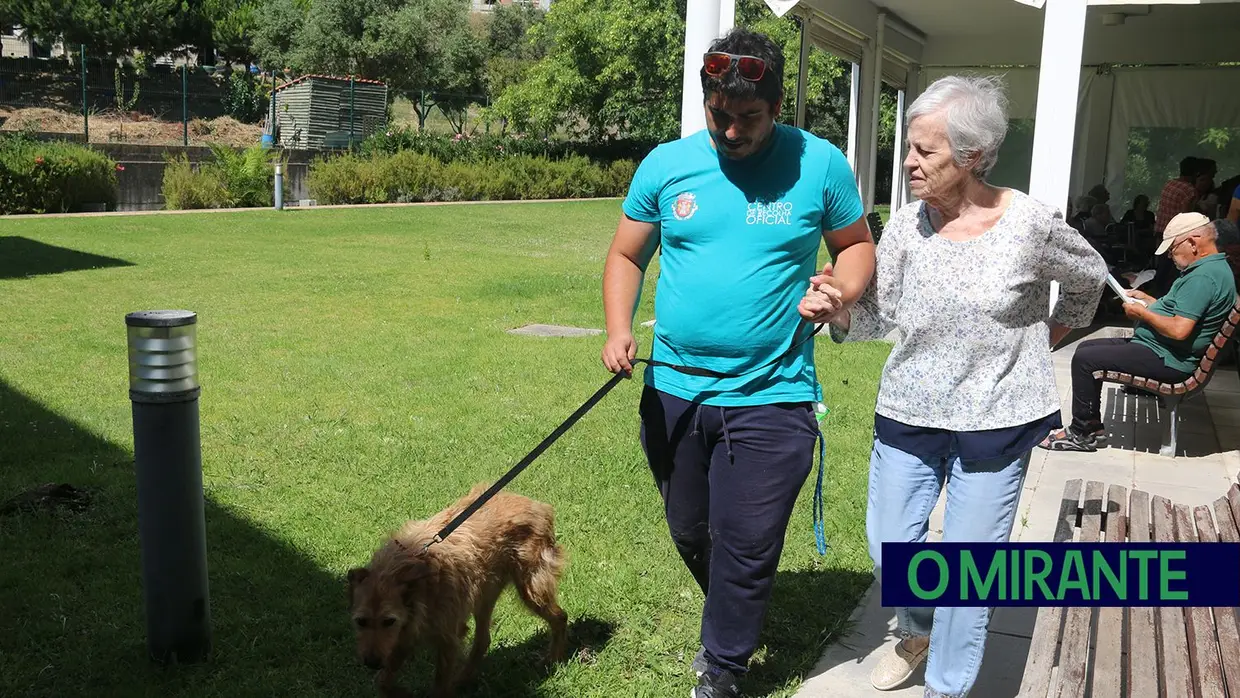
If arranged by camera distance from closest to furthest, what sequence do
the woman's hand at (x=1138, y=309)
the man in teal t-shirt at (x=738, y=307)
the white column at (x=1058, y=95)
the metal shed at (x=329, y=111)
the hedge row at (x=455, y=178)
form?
the man in teal t-shirt at (x=738, y=307)
the woman's hand at (x=1138, y=309)
the white column at (x=1058, y=95)
the hedge row at (x=455, y=178)
the metal shed at (x=329, y=111)

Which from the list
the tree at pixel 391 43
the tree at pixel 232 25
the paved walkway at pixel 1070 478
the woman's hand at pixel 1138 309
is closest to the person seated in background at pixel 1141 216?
the paved walkway at pixel 1070 478

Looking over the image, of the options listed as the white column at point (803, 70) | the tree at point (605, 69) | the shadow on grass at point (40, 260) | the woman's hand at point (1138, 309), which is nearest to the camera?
the woman's hand at point (1138, 309)

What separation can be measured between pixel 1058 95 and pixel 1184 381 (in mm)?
3150

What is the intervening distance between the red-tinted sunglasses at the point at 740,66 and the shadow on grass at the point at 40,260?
12.3 meters

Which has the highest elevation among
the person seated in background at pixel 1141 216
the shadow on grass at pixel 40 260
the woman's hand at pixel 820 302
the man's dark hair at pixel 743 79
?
the man's dark hair at pixel 743 79

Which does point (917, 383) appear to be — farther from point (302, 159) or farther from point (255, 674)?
point (302, 159)

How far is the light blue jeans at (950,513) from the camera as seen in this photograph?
3.14 m

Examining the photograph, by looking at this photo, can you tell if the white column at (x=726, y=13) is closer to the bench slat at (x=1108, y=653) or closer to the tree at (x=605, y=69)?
the bench slat at (x=1108, y=653)

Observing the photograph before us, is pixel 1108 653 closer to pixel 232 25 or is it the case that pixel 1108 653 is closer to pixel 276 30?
pixel 276 30

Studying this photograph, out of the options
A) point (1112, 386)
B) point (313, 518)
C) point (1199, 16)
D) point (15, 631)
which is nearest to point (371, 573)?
point (15, 631)

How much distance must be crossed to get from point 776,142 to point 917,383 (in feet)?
2.76

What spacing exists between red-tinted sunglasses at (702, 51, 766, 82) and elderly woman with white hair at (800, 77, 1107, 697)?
500 millimetres

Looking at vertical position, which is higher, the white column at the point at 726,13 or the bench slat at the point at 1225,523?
the white column at the point at 726,13

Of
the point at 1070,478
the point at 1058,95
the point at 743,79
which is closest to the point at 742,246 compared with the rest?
the point at 743,79
